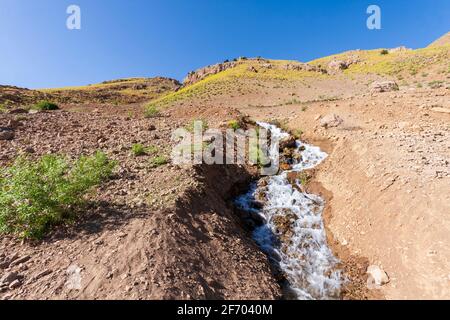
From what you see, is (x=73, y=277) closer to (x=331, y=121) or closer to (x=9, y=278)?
(x=9, y=278)

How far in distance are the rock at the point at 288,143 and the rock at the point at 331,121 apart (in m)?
1.98

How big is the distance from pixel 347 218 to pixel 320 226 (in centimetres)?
92

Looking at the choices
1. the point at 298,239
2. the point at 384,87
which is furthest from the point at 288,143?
the point at 384,87

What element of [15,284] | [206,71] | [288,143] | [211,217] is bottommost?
[15,284]

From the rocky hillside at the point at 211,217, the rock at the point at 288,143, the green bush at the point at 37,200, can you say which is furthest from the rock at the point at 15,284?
the rock at the point at 288,143

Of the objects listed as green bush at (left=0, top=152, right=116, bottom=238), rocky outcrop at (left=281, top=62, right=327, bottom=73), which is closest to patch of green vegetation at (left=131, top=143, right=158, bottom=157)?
green bush at (left=0, top=152, right=116, bottom=238)

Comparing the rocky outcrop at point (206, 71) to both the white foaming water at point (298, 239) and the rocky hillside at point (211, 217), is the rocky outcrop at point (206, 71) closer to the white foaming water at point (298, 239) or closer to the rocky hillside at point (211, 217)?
the rocky hillside at point (211, 217)

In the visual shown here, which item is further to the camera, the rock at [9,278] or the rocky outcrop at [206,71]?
the rocky outcrop at [206,71]

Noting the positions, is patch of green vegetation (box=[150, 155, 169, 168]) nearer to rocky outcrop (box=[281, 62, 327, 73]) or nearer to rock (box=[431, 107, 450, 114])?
rock (box=[431, 107, 450, 114])

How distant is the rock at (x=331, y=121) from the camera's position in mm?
14859

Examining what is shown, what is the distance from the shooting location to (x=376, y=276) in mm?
6719

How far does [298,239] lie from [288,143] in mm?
7029

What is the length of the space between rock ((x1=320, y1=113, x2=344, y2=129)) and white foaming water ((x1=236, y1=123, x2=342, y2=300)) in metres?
3.20

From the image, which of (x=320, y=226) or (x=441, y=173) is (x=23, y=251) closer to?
(x=320, y=226)
